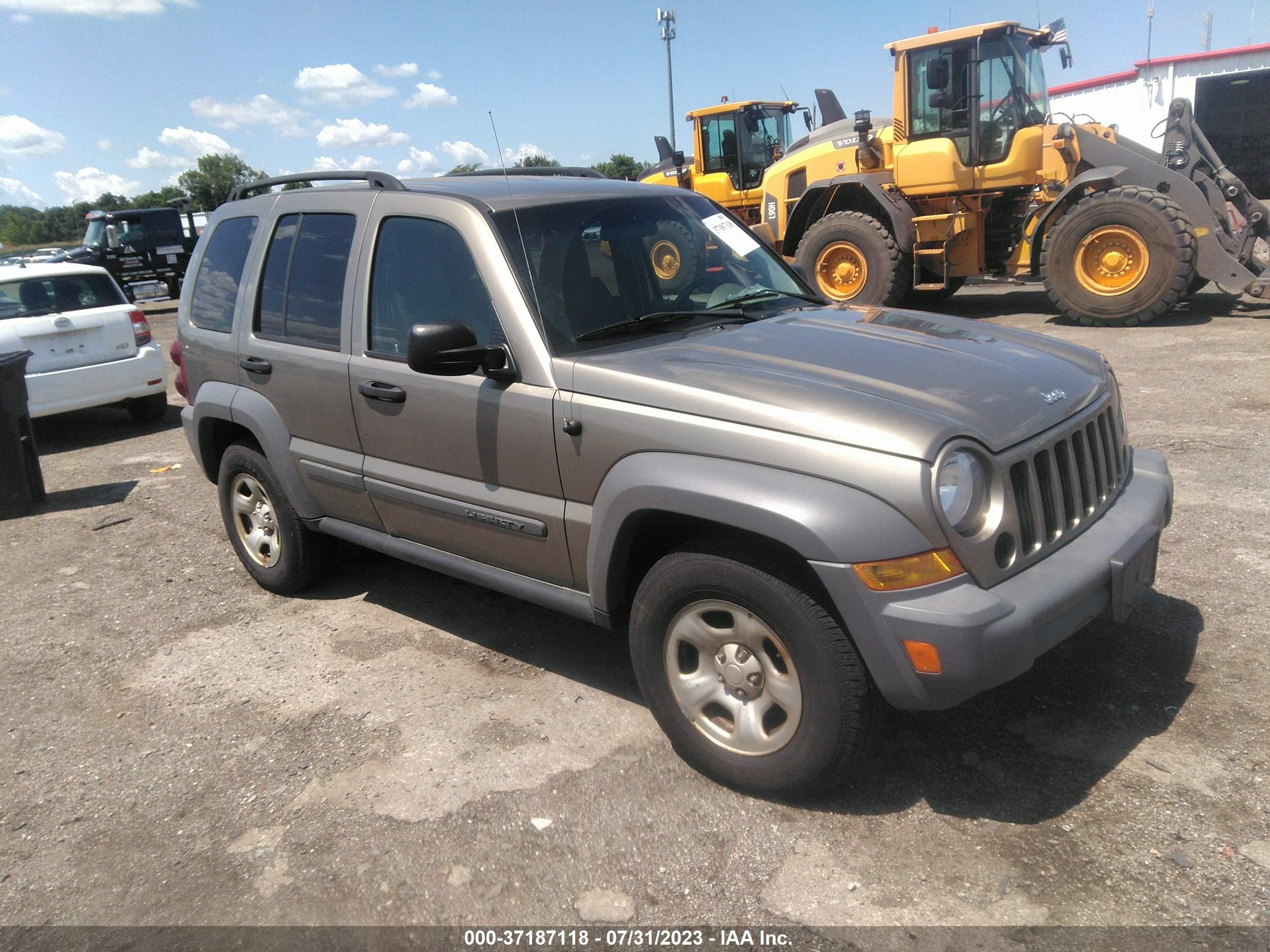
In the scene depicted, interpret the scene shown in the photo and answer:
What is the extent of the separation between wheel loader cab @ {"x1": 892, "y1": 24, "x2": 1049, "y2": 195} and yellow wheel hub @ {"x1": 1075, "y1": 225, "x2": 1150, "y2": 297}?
1.07 meters

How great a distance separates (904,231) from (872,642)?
9798 mm

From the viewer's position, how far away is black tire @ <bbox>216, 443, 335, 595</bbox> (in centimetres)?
470

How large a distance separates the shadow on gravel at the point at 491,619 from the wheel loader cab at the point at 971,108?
336 inches

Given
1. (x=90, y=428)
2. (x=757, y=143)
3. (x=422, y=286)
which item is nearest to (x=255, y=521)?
(x=422, y=286)

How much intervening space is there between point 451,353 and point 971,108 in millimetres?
9531

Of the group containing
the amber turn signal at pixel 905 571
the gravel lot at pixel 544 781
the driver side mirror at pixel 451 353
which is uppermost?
the driver side mirror at pixel 451 353

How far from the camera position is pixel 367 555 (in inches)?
216

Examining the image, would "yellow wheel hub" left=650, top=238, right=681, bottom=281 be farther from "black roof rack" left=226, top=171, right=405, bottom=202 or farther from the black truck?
the black truck

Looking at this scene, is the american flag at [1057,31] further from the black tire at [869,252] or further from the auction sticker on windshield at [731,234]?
the auction sticker on windshield at [731,234]

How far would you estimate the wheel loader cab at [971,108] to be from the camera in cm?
1074

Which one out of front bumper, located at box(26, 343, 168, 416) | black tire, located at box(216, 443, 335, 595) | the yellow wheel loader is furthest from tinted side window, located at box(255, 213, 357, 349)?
the yellow wheel loader

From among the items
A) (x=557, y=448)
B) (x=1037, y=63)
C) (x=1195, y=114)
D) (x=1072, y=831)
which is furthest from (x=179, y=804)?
(x=1195, y=114)

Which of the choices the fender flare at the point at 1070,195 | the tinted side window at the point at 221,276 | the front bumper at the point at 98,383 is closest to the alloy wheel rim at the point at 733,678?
the tinted side window at the point at 221,276

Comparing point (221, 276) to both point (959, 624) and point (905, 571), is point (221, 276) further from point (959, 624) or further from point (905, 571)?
point (959, 624)
